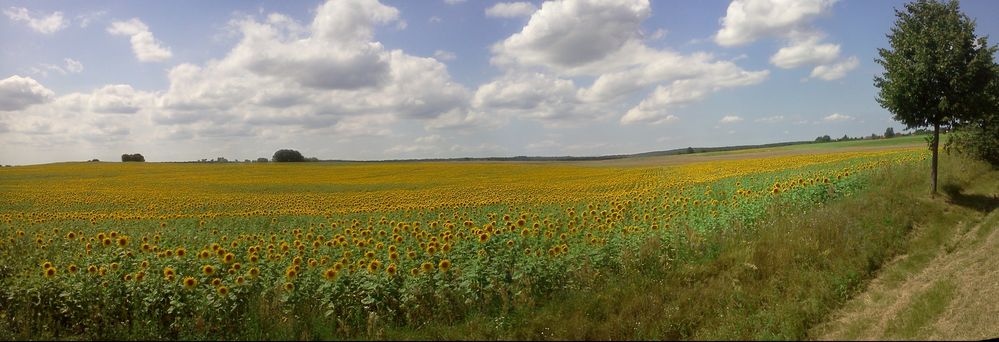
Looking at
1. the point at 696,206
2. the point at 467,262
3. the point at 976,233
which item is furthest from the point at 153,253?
the point at 976,233

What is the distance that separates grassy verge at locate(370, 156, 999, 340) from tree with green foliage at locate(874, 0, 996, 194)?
16.6 ft

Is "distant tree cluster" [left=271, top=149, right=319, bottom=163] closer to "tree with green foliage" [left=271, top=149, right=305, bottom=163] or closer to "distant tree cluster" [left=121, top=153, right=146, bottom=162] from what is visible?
"tree with green foliage" [left=271, top=149, right=305, bottom=163]

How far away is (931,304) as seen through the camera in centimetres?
722

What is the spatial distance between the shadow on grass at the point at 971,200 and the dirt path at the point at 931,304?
483 cm

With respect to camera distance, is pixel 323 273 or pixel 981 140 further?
pixel 981 140

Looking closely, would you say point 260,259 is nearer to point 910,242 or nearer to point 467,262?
point 467,262

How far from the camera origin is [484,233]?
8742mm

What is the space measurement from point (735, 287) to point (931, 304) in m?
2.33

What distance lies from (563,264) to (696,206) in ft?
21.6

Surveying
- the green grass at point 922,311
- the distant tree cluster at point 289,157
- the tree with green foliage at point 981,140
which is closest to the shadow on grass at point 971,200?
the tree with green foliage at point 981,140

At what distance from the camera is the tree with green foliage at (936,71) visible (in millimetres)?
14633

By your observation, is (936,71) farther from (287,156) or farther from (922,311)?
(287,156)

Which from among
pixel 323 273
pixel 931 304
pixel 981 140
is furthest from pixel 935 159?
pixel 323 273

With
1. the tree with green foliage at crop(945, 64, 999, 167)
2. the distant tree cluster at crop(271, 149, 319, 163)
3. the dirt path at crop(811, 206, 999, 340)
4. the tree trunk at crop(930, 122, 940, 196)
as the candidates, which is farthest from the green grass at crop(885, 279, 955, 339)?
the distant tree cluster at crop(271, 149, 319, 163)
